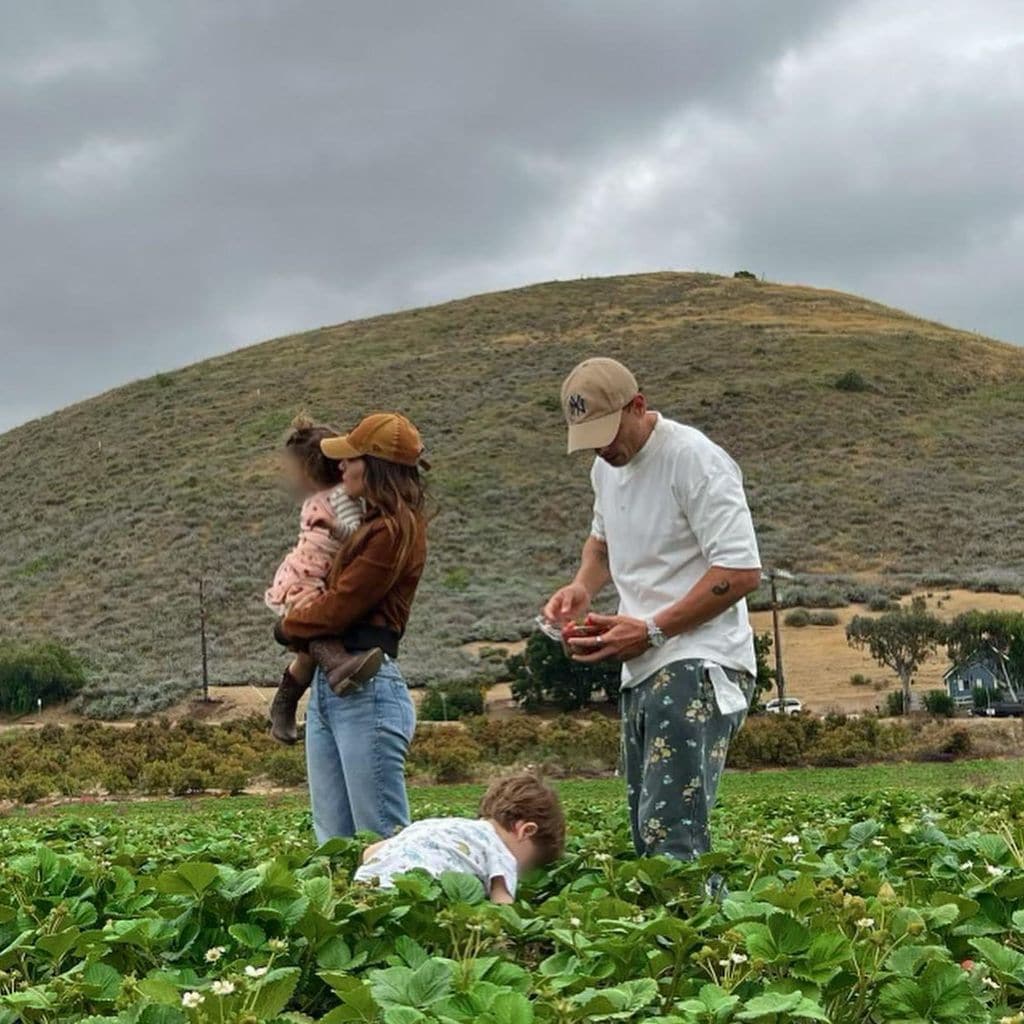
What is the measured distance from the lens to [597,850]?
438 cm

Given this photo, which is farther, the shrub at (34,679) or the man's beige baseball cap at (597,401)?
the shrub at (34,679)

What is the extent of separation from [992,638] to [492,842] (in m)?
30.5

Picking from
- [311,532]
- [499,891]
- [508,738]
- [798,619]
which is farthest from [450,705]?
[499,891]

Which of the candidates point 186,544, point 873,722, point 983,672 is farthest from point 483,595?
point 873,722

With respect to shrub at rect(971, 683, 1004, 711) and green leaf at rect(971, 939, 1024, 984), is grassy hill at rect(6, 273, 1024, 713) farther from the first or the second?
green leaf at rect(971, 939, 1024, 984)

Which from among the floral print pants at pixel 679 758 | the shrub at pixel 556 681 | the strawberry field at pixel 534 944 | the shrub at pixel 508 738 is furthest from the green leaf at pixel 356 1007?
the shrub at pixel 556 681

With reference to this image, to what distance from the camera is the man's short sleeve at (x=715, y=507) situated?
154 inches

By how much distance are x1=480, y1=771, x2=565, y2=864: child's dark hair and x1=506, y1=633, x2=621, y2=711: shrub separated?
91.4 ft

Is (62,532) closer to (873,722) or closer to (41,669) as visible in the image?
(41,669)

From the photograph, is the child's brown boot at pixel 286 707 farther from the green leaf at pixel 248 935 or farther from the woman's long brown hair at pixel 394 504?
the green leaf at pixel 248 935

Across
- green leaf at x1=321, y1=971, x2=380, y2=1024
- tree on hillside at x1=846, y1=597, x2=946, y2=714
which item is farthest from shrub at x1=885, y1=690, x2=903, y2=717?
green leaf at x1=321, y1=971, x2=380, y2=1024

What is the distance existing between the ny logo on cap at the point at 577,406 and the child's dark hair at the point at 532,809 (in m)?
1.07

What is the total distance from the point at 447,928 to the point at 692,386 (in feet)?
198

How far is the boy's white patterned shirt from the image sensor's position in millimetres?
3430
